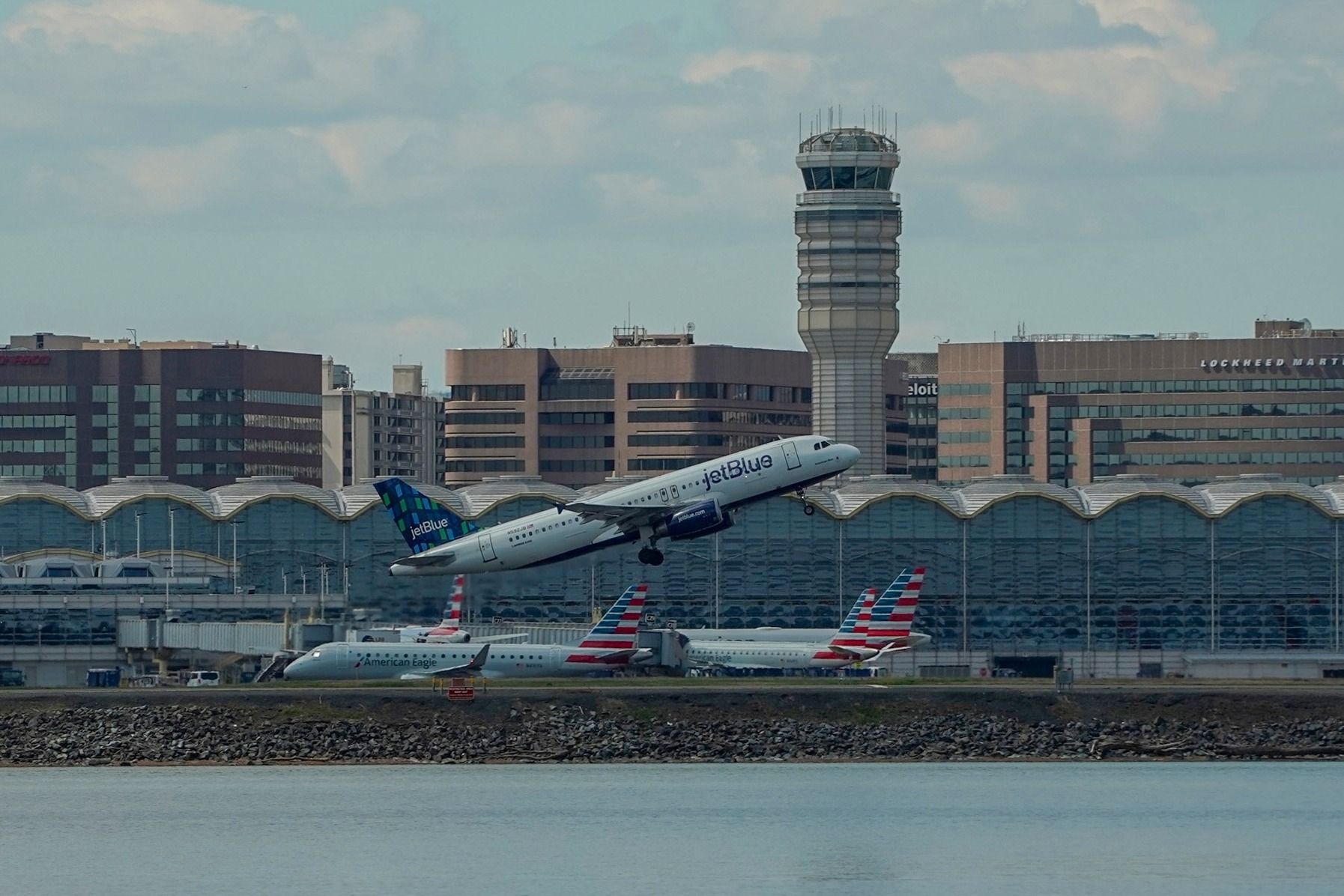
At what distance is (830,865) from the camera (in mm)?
116688

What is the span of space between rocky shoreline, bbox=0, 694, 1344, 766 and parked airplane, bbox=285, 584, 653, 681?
12.8m

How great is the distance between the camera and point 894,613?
589 ft

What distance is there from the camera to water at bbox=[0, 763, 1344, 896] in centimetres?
11306

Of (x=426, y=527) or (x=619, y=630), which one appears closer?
(x=619, y=630)

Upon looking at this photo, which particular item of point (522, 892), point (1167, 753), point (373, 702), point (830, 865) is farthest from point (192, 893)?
point (1167, 753)

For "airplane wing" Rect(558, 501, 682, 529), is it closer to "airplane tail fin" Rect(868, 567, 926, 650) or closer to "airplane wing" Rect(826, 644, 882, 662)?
"airplane wing" Rect(826, 644, 882, 662)

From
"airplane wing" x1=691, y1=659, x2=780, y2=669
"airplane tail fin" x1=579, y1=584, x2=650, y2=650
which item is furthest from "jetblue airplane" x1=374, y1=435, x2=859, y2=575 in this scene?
"airplane wing" x1=691, y1=659, x2=780, y2=669

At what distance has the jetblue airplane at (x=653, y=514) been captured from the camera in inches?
6270

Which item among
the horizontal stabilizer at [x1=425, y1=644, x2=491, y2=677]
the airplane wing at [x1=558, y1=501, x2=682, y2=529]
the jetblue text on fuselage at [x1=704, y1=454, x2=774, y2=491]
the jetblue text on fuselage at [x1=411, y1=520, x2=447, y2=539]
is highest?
the jetblue text on fuselage at [x1=704, y1=454, x2=774, y2=491]

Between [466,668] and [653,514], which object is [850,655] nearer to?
[653,514]

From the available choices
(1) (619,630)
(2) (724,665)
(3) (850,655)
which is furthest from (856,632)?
(1) (619,630)

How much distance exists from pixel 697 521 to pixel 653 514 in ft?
8.78

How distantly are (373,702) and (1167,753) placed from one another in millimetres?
38357

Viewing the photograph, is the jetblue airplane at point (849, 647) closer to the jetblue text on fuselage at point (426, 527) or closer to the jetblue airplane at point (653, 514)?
the jetblue airplane at point (653, 514)
